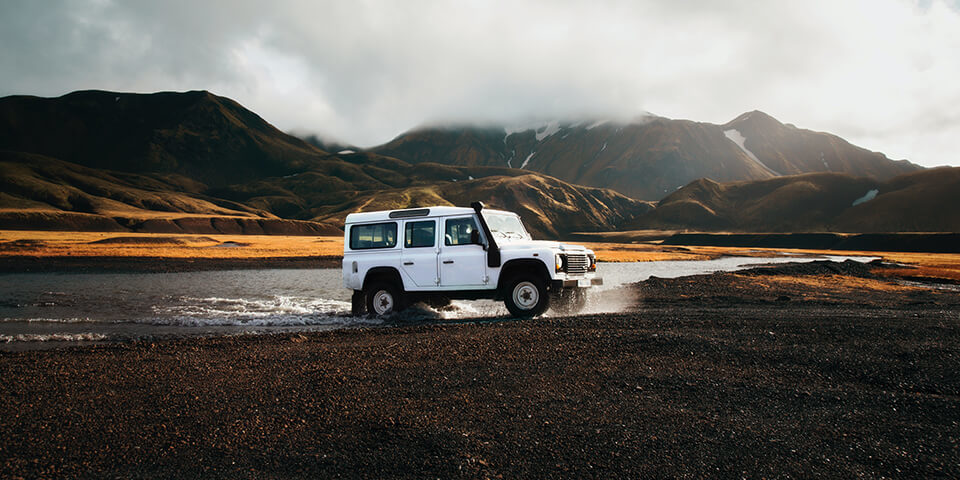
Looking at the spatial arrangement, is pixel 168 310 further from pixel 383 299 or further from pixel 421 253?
pixel 421 253

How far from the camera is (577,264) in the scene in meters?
13.9

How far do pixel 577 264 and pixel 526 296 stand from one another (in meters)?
1.78

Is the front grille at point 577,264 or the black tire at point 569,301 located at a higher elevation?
the front grille at point 577,264

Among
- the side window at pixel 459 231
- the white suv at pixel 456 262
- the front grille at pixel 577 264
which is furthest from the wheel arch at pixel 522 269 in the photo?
the side window at pixel 459 231

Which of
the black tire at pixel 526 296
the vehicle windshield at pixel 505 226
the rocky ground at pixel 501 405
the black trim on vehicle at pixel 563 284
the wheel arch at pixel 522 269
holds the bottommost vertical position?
the rocky ground at pixel 501 405

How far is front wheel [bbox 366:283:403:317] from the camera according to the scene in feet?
48.1

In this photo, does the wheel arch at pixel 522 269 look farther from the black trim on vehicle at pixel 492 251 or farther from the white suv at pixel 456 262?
the black trim on vehicle at pixel 492 251

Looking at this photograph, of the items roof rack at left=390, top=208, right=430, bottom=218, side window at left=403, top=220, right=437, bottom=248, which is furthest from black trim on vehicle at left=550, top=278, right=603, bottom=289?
roof rack at left=390, top=208, right=430, bottom=218

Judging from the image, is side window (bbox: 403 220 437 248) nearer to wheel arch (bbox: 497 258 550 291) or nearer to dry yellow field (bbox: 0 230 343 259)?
wheel arch (bbox: 497 258 550 291)

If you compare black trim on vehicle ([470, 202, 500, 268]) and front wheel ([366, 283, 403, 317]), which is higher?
black trim on vehicle ([470, 202, 500, 268])

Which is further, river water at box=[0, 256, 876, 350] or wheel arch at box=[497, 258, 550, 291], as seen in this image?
wheel arch at box=[497, 258, 550, 291]

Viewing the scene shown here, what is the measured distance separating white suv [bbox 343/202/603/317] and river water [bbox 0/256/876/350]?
1.21 meters

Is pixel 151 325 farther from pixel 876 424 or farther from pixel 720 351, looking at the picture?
pixel 876 424

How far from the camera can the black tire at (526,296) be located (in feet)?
44.3
